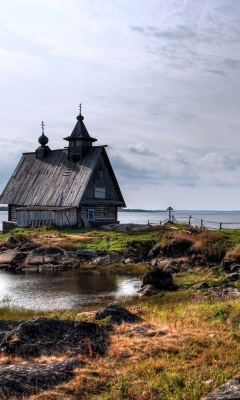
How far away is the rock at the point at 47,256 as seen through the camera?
29.6m

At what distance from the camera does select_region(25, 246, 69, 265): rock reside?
2955cm

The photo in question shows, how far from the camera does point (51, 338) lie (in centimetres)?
949

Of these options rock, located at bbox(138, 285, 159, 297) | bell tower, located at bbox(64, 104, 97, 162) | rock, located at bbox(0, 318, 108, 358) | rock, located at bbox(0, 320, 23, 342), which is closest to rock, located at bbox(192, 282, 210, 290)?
rock, located at bbox(138, 285, 159, 297)

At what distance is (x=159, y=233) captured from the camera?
34.2 metres

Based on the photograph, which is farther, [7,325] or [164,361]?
[7,325]

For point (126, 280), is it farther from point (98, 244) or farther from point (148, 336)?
point (148, 336)

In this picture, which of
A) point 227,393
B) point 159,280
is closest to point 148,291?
point 159,280

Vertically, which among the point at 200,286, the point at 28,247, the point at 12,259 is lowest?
the point at 12,259

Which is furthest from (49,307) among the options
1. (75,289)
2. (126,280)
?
(126,280)

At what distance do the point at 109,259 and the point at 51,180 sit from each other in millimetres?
18756

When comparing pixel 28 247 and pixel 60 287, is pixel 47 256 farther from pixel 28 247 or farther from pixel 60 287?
pixel 60 287

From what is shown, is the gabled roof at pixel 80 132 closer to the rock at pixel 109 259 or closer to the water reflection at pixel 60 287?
the rock at pixel 109 259

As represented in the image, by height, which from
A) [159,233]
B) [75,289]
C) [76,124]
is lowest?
[75,289]

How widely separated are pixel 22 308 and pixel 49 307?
116cm
